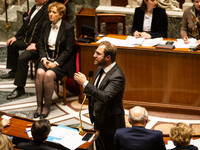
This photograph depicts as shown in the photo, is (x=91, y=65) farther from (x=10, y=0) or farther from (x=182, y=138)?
(x=10, y=0)

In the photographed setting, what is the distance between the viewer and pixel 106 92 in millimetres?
3145

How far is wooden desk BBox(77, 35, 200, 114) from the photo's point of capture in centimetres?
464

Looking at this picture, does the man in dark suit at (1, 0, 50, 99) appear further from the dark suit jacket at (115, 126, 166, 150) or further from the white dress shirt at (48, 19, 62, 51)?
the dark suit jacket at (115, 126, 166, 150)

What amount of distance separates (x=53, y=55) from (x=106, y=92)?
2123mm

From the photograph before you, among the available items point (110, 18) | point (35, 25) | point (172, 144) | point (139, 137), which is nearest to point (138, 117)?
point (139, 137)

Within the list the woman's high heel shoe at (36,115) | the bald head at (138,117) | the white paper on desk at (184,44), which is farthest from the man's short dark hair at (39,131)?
the white paper on desk at (184,44)

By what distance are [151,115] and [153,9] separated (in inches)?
65.8

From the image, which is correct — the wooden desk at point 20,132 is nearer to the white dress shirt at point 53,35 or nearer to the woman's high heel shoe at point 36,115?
the woman's high heel shoe at point 36,115

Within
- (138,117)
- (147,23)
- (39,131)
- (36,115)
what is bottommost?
(36,115)

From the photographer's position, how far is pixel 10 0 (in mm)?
8398

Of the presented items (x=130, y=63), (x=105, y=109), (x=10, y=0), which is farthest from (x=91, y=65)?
(x=10, y=0)

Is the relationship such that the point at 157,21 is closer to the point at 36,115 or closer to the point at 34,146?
the point at 36,115

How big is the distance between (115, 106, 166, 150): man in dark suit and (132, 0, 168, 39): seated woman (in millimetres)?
2605

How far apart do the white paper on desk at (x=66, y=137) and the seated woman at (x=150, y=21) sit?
2.33m
